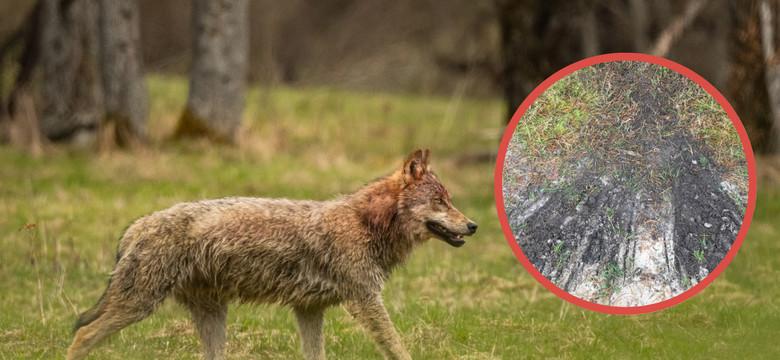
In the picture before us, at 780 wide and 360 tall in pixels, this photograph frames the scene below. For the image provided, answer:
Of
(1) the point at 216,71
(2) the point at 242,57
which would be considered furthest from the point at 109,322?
(2) the point at 242,57

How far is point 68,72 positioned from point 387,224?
1243cm

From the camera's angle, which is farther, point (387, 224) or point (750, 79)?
point (750, 79)

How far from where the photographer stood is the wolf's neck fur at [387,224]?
23.7 feet

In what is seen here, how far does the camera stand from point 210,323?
7.08 meters

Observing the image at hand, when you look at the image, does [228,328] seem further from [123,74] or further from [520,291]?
[123,74]

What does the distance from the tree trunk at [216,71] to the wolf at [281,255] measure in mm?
10135

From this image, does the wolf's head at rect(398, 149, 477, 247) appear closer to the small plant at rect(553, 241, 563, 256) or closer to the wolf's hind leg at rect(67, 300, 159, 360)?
the small plant at rect(553, 241, 563, 256)

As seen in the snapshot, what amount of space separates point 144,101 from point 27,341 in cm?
957

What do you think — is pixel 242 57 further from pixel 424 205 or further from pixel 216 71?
pixel 424 205

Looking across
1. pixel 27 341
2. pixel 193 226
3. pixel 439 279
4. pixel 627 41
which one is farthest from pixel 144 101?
pixel 627 41

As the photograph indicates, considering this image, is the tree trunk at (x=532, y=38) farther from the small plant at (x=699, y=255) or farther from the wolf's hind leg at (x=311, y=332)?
the wolf's hind leg at (x=311, y=332)

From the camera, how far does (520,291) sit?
32.6 ft

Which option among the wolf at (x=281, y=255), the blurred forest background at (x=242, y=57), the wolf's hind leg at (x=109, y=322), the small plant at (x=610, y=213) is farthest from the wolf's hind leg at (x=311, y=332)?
the blurred forest background at (x=242, y=57)

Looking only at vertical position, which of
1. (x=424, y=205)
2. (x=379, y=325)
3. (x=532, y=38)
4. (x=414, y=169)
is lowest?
(x=379, y=325)
